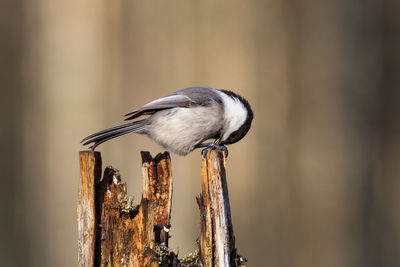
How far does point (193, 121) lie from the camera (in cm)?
306

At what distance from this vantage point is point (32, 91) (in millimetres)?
5059

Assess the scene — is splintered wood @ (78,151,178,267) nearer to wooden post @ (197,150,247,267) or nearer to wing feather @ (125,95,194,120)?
wooden post @ (197,150,247,267)

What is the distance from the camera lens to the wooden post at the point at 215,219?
86.7 inches

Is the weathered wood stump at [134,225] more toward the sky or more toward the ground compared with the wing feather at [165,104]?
more toward the ground

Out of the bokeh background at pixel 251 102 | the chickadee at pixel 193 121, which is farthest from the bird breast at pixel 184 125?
the bokeh background at pixel 251 102

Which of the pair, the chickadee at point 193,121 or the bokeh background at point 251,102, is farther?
the bokeh background at point 251,102

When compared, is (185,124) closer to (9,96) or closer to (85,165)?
(85,165)

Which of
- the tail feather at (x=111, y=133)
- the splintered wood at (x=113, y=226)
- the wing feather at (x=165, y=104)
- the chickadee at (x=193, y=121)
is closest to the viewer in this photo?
the splintered wood at (x=113, y=226)

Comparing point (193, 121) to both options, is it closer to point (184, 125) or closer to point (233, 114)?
point (184, 125)

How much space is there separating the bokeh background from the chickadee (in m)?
1.52

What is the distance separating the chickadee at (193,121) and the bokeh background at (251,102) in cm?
152

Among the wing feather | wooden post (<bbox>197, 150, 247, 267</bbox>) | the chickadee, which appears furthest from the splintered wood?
the chickadee

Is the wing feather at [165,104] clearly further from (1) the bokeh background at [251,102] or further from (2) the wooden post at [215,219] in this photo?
(1) the bokeh background at [251,102]

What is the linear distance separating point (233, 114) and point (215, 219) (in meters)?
1.06
